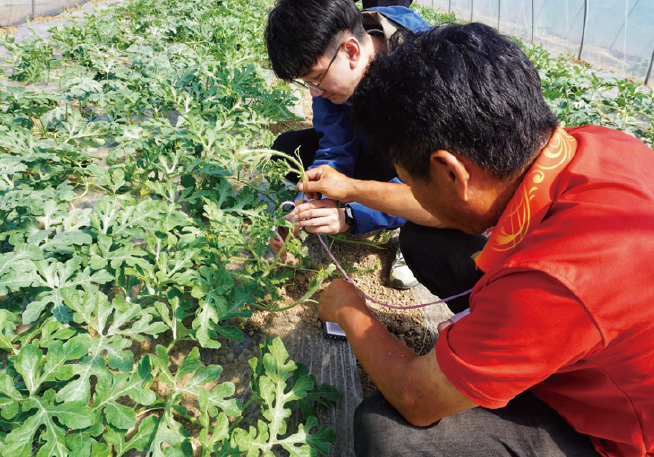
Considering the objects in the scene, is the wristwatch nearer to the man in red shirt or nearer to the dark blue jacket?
the dark blue jacket

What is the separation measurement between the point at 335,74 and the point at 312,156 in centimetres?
105

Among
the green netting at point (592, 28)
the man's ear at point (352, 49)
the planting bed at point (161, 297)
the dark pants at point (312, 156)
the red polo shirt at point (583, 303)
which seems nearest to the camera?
the red polo shirt at point (583, 303)

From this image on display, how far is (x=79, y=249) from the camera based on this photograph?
6.10 feet

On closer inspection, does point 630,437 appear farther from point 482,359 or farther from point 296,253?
point 296,253

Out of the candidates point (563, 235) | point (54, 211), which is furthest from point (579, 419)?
point (54, 211)

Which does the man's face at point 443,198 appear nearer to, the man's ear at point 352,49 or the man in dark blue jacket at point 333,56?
the man in dark blue jacket at point 333,56

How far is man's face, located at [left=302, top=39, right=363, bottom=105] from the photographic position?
2.10 m

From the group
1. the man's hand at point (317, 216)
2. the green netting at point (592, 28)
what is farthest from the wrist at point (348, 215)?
the green netting at point (592, 28)

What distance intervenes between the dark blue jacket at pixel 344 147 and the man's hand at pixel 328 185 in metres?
0.37

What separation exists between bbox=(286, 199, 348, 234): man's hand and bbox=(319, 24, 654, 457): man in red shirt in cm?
76

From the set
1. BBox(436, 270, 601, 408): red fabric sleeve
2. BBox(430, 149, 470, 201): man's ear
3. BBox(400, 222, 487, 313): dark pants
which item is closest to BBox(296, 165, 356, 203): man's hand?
BBox(400, 222, 487, 313): dark pants

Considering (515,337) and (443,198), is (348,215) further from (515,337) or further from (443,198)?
(515,337)

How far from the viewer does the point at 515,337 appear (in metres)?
1.03

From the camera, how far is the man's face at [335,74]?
2104 mm
